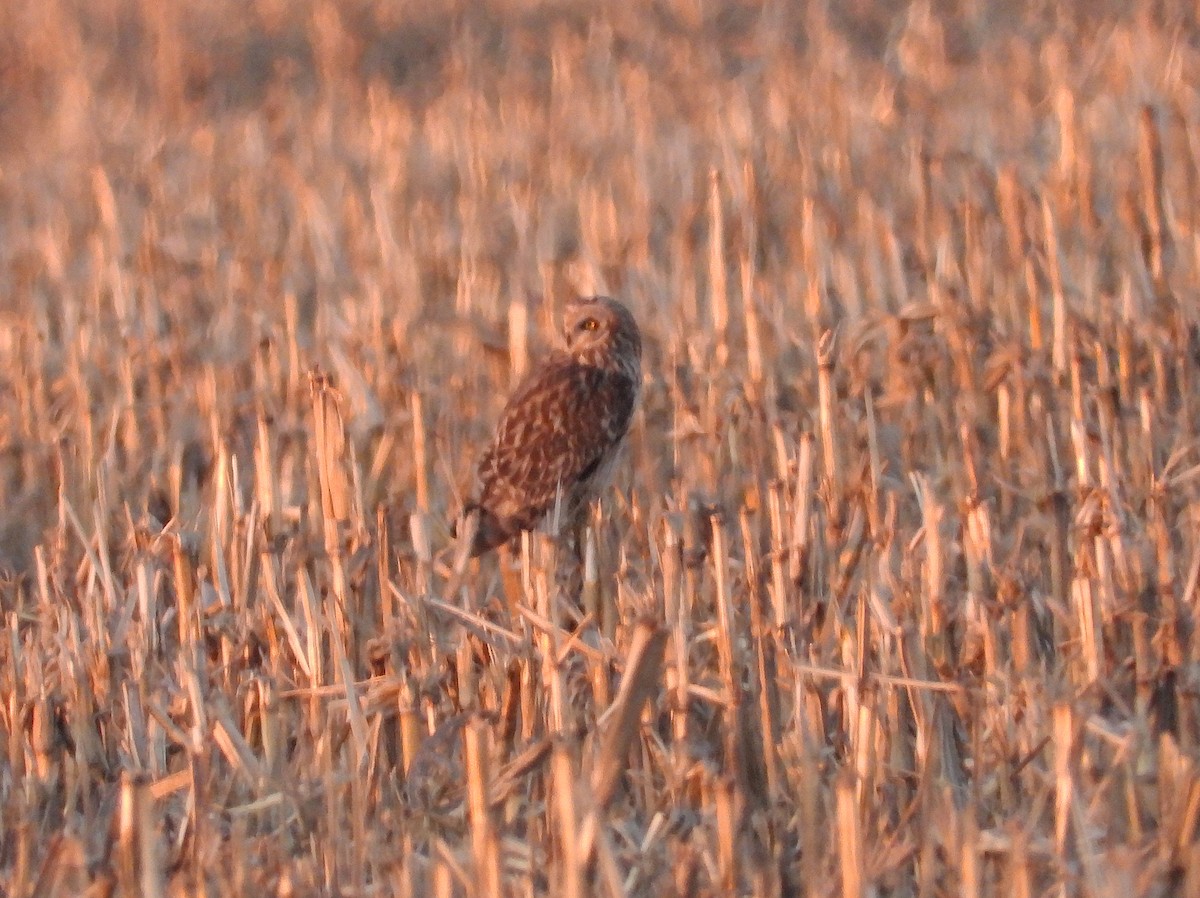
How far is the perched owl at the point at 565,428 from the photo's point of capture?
20.9ft

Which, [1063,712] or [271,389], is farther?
[271,389]

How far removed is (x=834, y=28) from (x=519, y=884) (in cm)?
1023

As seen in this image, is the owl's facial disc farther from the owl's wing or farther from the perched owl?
the owl's wing

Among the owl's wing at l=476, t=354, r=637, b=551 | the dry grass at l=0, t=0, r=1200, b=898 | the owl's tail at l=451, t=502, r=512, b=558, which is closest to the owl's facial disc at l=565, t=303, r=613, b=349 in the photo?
the owl's wing at l=476, t=354, r=637, b=551

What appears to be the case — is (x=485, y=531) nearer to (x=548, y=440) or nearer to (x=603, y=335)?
(x=548, y=440)

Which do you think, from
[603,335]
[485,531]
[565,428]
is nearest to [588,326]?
[603,335]

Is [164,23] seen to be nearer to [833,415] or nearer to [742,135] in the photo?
[742,135]

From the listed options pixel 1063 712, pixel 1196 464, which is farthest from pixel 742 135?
pixel 1063 712

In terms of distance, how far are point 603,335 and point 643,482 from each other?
1.65ft

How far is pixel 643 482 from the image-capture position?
266 inches

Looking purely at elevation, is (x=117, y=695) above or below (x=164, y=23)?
below

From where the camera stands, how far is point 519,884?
3627 millimetres

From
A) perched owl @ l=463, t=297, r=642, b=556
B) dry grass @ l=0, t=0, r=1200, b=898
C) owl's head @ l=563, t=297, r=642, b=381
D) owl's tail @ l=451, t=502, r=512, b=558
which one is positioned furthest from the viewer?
owl's head @ l=563, t=297, r=642, b=381

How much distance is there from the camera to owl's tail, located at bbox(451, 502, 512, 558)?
6117mm
